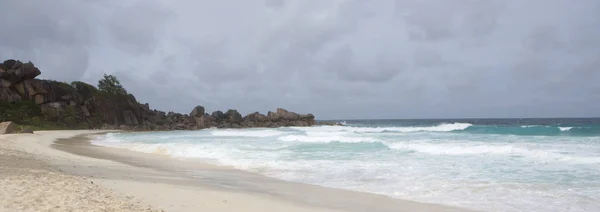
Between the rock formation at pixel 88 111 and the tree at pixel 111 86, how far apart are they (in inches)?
125

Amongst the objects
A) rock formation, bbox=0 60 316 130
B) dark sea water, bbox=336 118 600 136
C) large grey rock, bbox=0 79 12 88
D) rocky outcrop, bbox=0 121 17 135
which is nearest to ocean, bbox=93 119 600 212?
rocky outcrop, bbox=0 121 17 135

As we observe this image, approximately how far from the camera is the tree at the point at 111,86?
76.1 metres

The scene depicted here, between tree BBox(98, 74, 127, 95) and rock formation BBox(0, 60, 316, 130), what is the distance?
10.4 ft

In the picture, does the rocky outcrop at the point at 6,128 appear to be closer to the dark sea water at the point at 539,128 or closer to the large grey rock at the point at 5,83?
the large grey rock at the point at 5,83

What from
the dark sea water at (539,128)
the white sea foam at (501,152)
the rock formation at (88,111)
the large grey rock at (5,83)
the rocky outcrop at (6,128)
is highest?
the large grey rock at (5,83)

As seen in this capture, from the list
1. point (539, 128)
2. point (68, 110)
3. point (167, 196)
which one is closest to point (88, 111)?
point (68, 110)

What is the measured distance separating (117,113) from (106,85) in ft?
40.5

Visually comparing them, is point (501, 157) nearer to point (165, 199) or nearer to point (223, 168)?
point (223, 168)

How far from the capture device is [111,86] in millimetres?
77125

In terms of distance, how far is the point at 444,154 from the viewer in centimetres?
1678

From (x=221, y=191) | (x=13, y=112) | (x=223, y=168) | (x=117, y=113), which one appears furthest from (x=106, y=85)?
(x=221, y=191)

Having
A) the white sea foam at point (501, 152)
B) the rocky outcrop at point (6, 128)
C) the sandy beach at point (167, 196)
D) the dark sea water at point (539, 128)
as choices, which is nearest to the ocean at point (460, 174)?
the white sea foam at point (501, 152)

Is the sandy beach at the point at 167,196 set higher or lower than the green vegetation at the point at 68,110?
lower

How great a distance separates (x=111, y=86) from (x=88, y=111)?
49.2ft
